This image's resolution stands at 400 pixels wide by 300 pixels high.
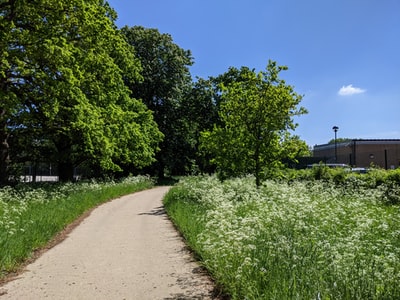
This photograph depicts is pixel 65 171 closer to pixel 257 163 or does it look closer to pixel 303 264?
pixel 257 163

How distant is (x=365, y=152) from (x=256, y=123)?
27.9 metres

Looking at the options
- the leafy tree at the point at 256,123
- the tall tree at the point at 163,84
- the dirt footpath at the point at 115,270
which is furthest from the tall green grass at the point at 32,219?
the tall tree at the point at 163,84

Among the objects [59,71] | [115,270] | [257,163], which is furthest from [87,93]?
[115,270]

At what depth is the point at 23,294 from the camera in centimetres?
568

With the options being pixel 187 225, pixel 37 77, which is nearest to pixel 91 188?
pixel 37 77

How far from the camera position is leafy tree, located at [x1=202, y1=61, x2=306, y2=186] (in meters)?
16.5

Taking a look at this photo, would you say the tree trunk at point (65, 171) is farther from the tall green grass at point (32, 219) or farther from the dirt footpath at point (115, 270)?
the dirt footpath at point (115, 270)

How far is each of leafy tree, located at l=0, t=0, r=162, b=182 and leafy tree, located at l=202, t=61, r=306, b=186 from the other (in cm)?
617

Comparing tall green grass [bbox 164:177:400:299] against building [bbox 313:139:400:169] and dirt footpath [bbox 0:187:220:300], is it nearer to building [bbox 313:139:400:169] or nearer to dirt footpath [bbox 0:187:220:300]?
dirt footpath [bbox 0:187:220:300]

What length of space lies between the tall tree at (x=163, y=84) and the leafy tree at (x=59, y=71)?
20.6m

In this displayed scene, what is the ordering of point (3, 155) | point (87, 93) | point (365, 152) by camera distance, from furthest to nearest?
point (365, 152) → point (87, 93) → point (3, 155)

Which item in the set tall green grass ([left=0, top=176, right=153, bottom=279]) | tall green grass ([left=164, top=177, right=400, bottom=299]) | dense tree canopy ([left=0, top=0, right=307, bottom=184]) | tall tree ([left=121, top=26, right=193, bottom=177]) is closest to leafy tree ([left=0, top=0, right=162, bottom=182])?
dense tree canopy ([left=0, top=0, right=307, bottom=184])

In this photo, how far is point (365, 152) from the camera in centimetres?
3991

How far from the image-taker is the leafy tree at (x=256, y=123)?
16484mm
